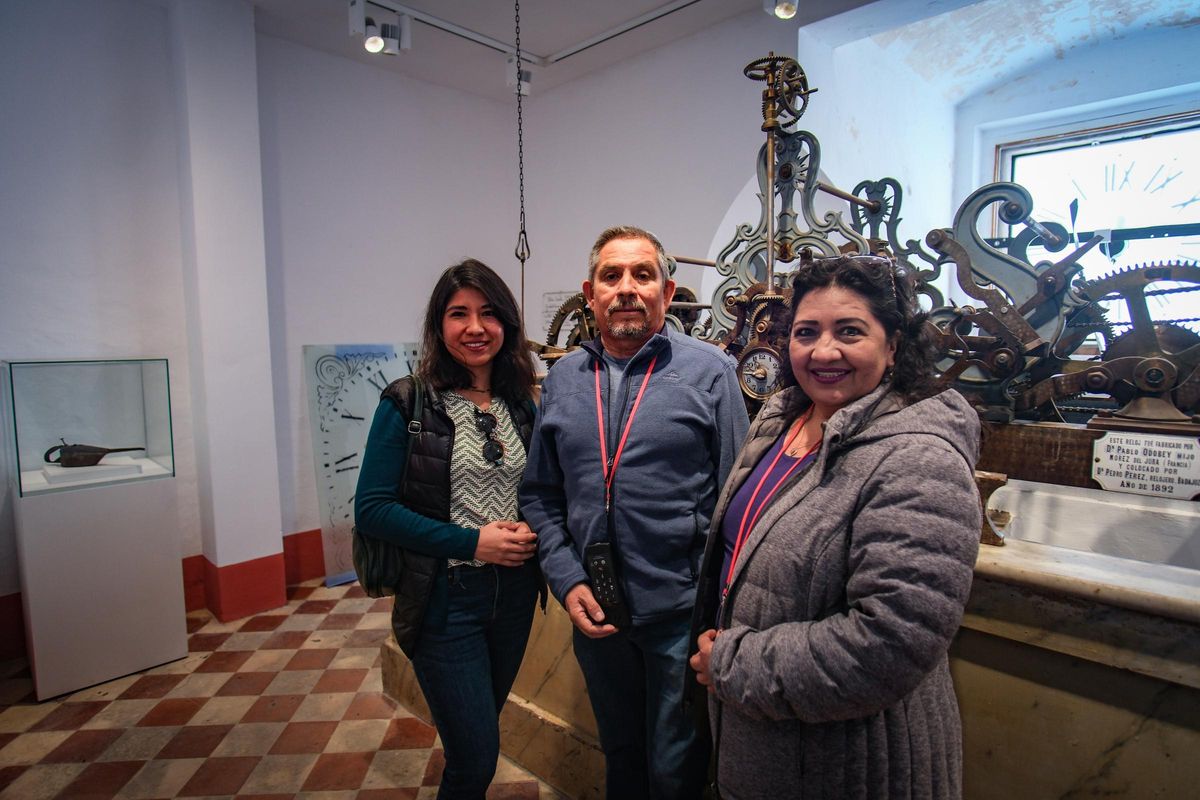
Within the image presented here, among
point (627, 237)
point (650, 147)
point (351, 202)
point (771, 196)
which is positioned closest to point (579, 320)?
point (771, 196)

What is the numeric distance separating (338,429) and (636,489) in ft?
12.0

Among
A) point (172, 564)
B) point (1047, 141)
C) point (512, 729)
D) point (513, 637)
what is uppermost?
point (1047, 141)

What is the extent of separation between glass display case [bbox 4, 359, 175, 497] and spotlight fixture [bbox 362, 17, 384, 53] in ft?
6.79

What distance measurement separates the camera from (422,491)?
5.21 ft

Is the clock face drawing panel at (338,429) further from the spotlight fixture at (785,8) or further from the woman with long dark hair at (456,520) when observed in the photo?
the spotlight fixture at (785,8)

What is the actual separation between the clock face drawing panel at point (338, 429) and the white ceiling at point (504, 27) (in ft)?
6.76

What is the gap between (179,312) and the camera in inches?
153

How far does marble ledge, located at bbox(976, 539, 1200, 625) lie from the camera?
4.00 ft

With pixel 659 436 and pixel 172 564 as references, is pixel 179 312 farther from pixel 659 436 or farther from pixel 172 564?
pixel 659 436

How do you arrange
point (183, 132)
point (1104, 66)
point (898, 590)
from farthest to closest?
point (1104, 66)
point (183, 132)
point (898, 590)

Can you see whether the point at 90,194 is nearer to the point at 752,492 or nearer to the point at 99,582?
the point at 99,582

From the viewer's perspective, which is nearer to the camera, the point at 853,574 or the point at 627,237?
the point at 853,574

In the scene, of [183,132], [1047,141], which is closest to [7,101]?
[183,132]

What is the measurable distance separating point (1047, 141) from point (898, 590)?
19.0ft
